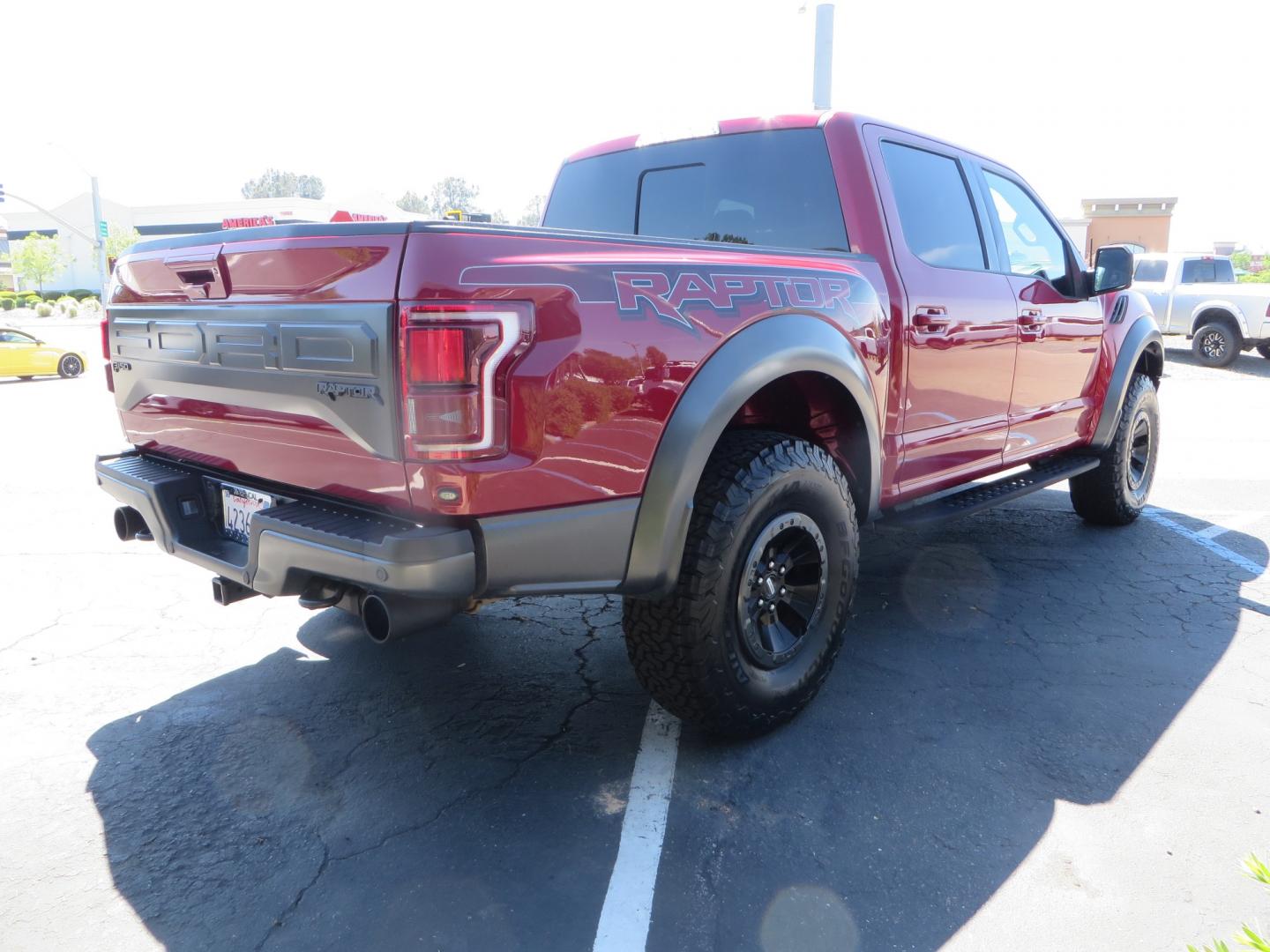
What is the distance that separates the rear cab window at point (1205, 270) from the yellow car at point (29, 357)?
20.4m

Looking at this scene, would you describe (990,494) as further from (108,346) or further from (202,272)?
(108,346)

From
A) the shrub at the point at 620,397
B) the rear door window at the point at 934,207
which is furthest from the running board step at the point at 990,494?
the shrub at the point at 620,397

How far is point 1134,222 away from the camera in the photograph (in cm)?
3156

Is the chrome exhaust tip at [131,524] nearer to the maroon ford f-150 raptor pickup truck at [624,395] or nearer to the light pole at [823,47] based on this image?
the maroon ford f-150 raptor pickup truck at [624,395]

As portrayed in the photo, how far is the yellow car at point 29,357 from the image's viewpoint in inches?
591

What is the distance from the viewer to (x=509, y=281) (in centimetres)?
204

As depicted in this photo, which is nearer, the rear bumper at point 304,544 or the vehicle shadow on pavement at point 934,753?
the rear bumper at point 304,544

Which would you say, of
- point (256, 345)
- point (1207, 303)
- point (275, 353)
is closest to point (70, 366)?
point (256, 345)

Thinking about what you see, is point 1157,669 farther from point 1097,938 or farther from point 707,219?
point 707,219

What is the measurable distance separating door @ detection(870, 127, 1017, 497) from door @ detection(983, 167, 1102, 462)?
6.2 inches

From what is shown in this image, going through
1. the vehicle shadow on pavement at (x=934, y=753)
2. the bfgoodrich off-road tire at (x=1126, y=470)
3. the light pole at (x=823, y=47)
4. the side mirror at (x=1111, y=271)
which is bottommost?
the vehicle shadow on pavement at (x=934, y=753)

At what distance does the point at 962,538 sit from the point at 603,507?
12.0 ft

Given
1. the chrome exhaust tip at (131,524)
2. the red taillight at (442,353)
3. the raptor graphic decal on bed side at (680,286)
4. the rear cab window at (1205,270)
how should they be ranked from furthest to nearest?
the rear cab window at (1205,270), the chrome exhaust tip at (131,524), the raptor graphic decal on bed side at (680,286), the red taillight at (442,353)

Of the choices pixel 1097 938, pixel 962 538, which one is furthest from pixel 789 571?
pixel 962 538
